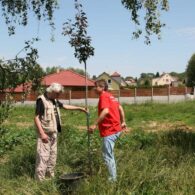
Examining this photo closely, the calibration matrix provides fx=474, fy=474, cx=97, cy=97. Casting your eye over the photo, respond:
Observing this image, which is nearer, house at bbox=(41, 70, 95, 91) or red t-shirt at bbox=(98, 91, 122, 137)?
red t-shirt at bbox=(98, 91, 122, 137)

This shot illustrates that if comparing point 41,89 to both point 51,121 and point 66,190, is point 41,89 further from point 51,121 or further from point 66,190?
point 66,190

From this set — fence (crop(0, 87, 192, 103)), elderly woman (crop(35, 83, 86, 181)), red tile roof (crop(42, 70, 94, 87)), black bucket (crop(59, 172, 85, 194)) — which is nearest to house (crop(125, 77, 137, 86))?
red tile roof (crop(42, 70, 94, 87))

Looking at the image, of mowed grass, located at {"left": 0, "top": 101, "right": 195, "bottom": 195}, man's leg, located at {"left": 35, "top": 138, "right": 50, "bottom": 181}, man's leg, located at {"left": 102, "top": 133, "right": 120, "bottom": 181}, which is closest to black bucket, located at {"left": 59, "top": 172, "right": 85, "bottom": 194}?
mowed grass, located at {"left": 0, "top": 101, "right": 195, "bottom": 195}

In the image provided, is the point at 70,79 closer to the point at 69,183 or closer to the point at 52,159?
the point at 52,159

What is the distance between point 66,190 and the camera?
6.52 metres

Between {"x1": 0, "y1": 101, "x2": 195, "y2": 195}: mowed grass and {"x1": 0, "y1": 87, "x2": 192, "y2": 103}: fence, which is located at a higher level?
{"x1": 0, "y1": 87, "x2": 192, "y2": 103}: fence

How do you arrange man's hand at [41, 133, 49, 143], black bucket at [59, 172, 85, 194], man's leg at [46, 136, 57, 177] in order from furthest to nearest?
man's leg at [46, 136, 57, 177] → man's hand at [41, 133, 49, 143] → black bucket at [59, 172, 85, 194]

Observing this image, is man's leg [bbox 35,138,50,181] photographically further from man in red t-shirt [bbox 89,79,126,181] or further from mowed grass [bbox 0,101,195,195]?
man in red t-shirt [bbox 89,79,126,181]

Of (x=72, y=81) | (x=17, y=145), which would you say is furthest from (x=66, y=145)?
(x=72, y=81)

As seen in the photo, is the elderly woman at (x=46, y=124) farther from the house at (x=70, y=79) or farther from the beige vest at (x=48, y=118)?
the house at (x=70, y=79)

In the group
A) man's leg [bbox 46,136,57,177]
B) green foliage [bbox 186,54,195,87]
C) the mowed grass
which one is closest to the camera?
the mowed grass

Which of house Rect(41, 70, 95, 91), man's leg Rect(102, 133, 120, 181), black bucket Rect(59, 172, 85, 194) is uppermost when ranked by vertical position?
house Rect(41, 70, 95, 91)

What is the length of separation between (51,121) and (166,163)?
2.07 meters

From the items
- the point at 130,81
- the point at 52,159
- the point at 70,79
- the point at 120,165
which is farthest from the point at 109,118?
the point at 130,81
